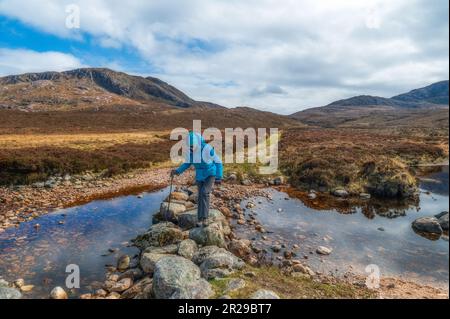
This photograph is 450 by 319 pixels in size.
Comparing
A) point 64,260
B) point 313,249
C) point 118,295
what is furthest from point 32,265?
point 313,249

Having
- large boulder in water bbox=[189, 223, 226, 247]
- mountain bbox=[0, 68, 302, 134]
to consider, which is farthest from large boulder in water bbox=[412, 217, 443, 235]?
mountain bbox=[0, 68, 302, 134]

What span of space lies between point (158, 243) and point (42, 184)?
37.6 ft

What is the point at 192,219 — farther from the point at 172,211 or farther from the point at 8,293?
the point at 8,293

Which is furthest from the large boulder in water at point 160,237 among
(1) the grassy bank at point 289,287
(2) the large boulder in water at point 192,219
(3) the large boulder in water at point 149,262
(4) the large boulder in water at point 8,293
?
(4) the large boulder in water at point 8,293

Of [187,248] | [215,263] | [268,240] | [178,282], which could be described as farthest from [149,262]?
[268,240]

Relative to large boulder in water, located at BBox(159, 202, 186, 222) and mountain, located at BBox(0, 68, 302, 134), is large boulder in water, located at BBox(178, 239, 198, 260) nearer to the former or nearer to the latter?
large boulder in water, located at BBox(159, 202, 186, 222)

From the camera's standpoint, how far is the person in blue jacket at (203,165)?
346 inches

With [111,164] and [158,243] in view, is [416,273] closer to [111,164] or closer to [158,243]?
[158,243]

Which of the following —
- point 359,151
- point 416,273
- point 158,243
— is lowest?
point 416,273

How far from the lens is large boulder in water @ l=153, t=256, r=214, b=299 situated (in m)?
5.66

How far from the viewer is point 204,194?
963 centimetres

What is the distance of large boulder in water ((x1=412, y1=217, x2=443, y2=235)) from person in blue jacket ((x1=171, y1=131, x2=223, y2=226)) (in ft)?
27.7

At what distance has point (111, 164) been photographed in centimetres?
2300

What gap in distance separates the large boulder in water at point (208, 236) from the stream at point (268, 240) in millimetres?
1610
